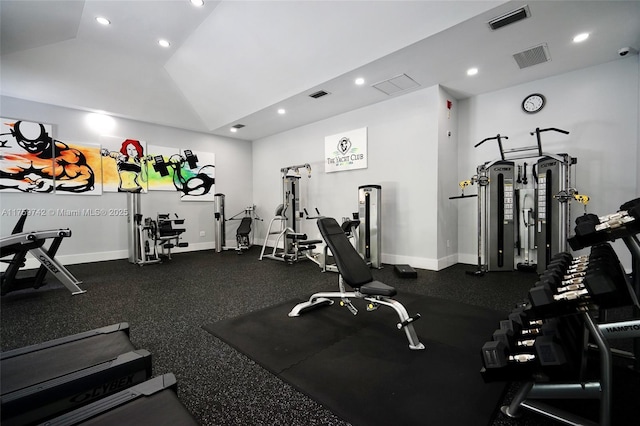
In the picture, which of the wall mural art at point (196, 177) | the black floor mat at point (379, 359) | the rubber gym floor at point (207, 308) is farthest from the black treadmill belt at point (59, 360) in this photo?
the wall mural art at point (196, 177)

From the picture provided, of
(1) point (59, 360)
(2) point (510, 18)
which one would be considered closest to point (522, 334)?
(1) point (59, 360)

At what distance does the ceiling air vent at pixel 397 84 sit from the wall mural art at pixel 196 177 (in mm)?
4831

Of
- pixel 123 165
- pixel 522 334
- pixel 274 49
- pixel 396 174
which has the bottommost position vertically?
pixel 522 334

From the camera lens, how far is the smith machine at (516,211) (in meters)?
4.19

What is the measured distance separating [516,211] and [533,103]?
175 centimetres

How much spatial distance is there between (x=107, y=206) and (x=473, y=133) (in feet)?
24.5

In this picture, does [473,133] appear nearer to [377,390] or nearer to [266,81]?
[266,81]

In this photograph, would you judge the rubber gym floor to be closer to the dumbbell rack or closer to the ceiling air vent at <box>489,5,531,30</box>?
the dumbbell rack

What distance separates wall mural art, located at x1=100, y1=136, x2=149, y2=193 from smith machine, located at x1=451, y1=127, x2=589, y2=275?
21.4ft

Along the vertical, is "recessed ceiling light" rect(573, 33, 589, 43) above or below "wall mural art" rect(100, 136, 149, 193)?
above

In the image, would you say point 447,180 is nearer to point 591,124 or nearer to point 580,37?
point 591,124

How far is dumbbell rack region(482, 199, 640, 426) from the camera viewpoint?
42.4 inches

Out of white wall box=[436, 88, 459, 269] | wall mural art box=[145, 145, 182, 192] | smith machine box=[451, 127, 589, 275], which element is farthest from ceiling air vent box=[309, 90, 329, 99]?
wall mural art box=[145, 145, 182, 192]

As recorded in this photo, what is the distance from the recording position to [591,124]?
4.06 metres
